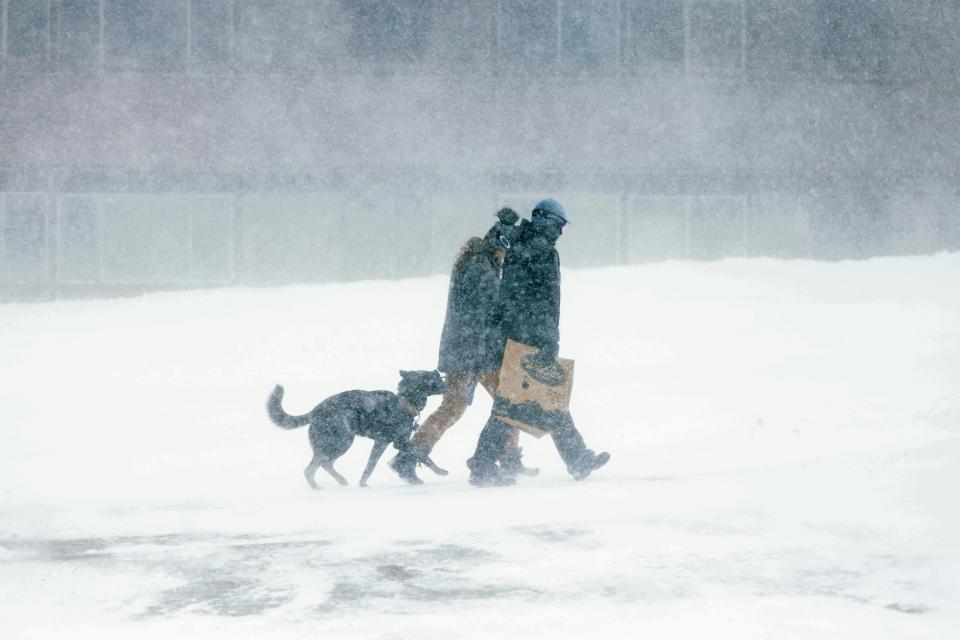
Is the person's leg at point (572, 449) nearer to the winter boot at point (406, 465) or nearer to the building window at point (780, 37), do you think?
the winter boot at point (406, 465)

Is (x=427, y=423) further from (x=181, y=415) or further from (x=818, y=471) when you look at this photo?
(x=181, y=415)

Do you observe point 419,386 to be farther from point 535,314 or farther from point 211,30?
point 211,30

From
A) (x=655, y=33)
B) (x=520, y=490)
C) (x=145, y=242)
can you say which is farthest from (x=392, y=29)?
(x=520, y=490)

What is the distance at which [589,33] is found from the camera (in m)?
21.3

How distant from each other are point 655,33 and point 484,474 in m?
15.5

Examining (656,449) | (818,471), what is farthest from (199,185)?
(818,471)

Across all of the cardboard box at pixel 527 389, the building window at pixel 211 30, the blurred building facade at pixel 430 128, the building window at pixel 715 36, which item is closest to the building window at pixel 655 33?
the blurred building facade at pixel 430 128

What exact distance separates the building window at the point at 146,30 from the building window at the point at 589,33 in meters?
6.56

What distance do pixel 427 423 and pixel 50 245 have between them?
1544 centimetres

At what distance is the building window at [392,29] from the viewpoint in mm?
20969

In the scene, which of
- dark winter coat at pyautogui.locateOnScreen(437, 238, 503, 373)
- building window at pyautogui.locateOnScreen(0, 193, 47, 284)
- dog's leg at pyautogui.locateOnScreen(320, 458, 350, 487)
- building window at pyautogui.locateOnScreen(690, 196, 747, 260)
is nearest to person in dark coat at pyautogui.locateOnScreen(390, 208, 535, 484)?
dark winter coat at pyautogui.locateOnScreen(437, 238, 503, 373)

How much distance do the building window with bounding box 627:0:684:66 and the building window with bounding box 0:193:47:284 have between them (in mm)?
10690

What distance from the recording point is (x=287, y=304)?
17625mm

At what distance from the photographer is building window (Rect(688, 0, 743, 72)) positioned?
70.3 feet
